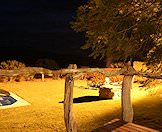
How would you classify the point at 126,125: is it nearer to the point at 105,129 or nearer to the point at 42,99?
the point at 105,129

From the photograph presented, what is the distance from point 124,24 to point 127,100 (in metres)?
2.23

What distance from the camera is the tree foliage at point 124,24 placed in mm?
7828

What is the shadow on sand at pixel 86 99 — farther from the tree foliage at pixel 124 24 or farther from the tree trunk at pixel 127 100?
the tree trunk at pixel 127 100

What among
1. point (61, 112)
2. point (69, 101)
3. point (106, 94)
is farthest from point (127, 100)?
point (106, 94)

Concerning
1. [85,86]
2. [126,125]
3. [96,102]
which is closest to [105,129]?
[126,125]

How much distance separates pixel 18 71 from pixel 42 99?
834 cm

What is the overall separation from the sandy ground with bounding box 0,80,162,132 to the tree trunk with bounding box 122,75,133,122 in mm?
974

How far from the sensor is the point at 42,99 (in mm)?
13633

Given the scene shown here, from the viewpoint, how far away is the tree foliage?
783 centimetres

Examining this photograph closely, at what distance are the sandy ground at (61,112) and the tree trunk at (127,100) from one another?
974 mm

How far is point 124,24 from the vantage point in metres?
8.45

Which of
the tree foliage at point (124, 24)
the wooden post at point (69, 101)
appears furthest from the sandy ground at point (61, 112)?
the wooden post at point (69, 101)

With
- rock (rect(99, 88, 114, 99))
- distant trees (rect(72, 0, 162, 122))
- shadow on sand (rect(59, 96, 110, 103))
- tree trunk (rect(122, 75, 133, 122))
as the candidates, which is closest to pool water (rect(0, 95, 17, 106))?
shadow on sand (rect(59, 96, 110, 103))

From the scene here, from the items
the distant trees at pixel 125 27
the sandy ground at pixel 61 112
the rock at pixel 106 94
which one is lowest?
the sandy ground at pixel 61 112
